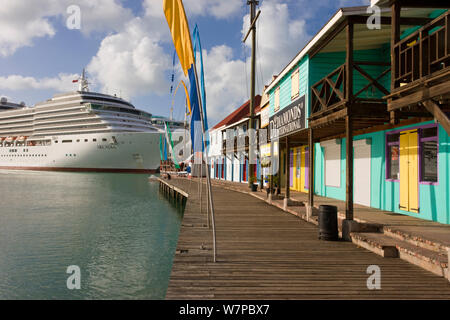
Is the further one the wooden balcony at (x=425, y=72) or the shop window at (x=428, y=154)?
the shop window at (x=428, y=154)

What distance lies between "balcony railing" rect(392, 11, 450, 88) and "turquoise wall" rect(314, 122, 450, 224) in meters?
2.56

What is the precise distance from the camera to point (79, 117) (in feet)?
235

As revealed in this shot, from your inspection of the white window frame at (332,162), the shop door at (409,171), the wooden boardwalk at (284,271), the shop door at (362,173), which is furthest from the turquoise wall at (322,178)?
the wooden boardwalk at (284,271)

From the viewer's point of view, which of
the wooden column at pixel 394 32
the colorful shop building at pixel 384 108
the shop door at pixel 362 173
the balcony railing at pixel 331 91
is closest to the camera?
the colorful shop building at pixel 384 108

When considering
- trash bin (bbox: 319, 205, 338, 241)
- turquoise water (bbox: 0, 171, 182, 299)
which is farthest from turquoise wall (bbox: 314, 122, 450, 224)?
turquoise water (bbox: 0, 171, 182, 299)

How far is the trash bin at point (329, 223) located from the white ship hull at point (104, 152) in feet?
205

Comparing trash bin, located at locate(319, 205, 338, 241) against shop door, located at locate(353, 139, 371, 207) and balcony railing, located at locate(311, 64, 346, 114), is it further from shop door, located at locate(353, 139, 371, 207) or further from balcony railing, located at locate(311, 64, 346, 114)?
shop door, located at locate(353, 139, 371, 207)

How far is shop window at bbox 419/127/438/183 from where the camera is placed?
27.6 ft

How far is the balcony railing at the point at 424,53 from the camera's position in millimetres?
5180

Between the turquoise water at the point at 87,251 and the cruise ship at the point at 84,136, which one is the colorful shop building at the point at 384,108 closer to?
the turquoise water at the point at 87,251

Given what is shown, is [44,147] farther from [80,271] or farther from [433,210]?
[433,210]

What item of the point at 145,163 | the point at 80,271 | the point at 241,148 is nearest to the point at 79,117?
the point at 145,163
